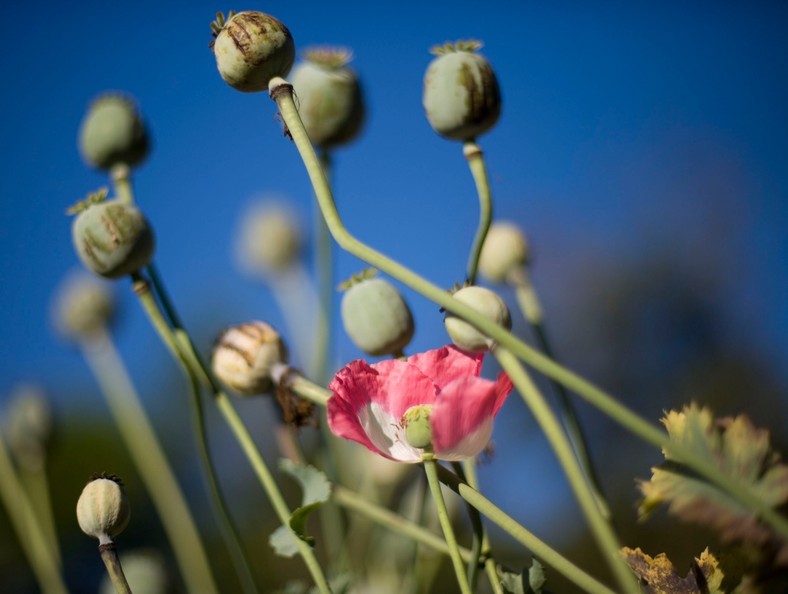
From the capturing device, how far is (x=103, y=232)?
1.91 feet

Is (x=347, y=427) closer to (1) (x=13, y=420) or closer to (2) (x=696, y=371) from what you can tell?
(1) (x=13, y=420)

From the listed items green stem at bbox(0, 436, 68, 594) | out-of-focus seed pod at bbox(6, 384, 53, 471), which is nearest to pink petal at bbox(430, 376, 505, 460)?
green stem at bbox(0, 436, 68, 594)

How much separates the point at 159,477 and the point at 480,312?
1.36ft

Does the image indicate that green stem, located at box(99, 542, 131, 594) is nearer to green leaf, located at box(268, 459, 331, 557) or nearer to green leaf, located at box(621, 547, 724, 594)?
green leaf, located at box(268, 459, 331, 557)

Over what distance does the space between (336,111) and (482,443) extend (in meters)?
0.35

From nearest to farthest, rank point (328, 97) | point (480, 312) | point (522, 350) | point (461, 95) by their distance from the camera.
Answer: point (522, 350)
point (480, 312)
point (461, 95)
point (328, 97)

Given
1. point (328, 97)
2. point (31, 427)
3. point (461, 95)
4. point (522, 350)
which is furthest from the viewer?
point (31, 427)

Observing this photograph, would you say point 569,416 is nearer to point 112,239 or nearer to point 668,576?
point 668,576

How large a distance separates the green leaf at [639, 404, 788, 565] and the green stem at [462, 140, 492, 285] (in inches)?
6.3

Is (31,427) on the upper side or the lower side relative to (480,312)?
upper

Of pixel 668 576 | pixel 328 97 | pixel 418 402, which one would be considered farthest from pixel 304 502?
pixel 328 97

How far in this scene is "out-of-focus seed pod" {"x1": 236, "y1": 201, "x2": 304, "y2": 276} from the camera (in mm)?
1144

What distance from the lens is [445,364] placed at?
0.49 meters

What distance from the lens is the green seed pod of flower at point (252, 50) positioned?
0.47 m
